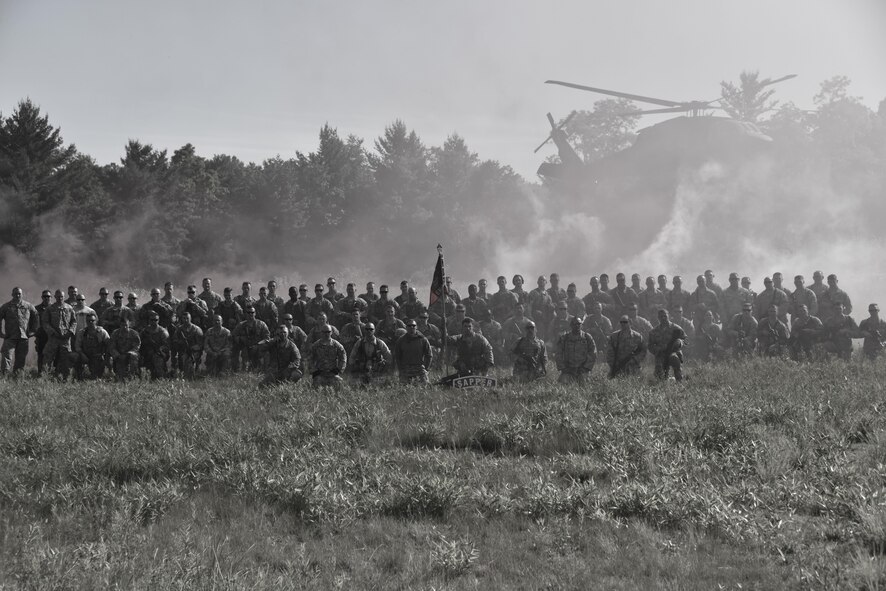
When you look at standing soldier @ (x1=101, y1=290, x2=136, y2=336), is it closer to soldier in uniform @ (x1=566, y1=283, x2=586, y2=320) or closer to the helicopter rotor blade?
soldier in uniform @ (x1=566, y1=283, x2=586, y2=320)

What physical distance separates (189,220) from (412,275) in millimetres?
15071

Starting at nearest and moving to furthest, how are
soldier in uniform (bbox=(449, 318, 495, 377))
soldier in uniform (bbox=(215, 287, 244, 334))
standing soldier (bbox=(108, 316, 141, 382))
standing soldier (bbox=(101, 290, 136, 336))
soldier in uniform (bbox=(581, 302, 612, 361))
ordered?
soldier in uniform (bbox=(449, 318, 495, 377))
standing soldier (bbox=(108, 316, 141, 382))
standing soldier (bbox=(101, 290, 136, 336))
soldier in uniform (bbox=(581, 302, 612, 361))
soldier in uniform (bbox=(215, 287, 244, 334))

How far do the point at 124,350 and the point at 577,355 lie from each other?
1031 centimetres

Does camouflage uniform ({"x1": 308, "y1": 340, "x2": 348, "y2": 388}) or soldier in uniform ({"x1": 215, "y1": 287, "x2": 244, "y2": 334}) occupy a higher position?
soldier in uniform ({"x1": 215, "y1": 287, "x2": 244, "y2": 334})

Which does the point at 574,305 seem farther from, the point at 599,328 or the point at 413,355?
the point at 413,355

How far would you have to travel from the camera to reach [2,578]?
5.84 metres

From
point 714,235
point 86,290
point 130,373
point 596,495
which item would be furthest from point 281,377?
point 714,235

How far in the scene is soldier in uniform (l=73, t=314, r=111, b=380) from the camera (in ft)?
57.9

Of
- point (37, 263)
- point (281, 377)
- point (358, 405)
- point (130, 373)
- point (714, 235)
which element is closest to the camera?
point (358, 405)

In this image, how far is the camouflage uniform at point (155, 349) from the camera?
1780 centimetres

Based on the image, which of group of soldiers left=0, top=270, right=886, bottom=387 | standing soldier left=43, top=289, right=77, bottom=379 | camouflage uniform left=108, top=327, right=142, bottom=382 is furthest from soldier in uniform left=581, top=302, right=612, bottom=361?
standing soldier left=43, top=289, right=77, bottom=379

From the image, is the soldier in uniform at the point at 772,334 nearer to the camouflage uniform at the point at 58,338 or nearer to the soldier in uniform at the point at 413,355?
the soldier in uniform at the point at 413,355

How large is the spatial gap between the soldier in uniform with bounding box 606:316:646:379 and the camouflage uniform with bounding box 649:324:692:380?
0.44m

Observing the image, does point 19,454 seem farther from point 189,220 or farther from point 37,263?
point 189,220
